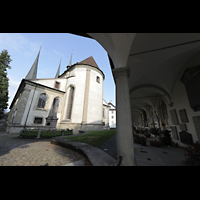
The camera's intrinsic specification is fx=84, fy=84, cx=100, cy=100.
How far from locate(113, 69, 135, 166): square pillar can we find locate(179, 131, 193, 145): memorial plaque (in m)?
5.81

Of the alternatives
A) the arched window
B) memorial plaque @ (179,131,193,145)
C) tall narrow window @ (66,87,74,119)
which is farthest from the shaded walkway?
the arched window

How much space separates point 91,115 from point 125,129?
1508cm

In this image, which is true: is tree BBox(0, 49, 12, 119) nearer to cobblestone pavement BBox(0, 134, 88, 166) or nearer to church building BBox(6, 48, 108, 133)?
church building BBox(6, 48, 108, 133)

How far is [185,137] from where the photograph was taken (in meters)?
5.93

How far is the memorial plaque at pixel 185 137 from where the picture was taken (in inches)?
222

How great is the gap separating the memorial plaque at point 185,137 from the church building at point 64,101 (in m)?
13.1

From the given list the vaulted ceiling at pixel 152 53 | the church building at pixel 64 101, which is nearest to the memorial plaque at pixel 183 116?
the vaulted ceiling at pixel 152 53

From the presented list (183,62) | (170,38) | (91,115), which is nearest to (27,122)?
(91,115)

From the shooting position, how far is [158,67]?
6.30 meters

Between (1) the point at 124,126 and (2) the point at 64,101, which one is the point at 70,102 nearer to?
(2) the point at 64,101

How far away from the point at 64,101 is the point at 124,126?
1790 cm

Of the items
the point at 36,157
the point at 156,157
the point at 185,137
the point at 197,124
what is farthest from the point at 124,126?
the point at 185,137

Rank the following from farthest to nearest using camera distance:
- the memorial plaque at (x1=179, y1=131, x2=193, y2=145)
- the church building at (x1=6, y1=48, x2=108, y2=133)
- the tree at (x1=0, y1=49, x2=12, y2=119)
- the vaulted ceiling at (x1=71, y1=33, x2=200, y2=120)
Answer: the tree at (x1=0, y1=49, x2=12, y2=119)
the church building at (x1=6, y1=48, x2=108, y2=133)
the memorial plaque at (x1=179, y1=131, x2=193, y2=145)
the vaulted ceiling at (x1=71, y1=33, x2=200, y2=120)

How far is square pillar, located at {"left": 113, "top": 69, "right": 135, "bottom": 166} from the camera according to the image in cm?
267
